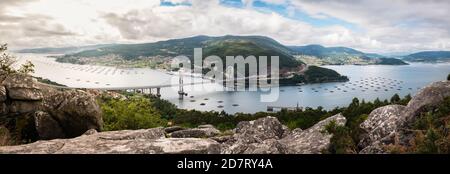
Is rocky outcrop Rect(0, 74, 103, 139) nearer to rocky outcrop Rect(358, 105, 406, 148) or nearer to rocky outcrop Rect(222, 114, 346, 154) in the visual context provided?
rocky outcrop Rect(222, 114, 346, 154)

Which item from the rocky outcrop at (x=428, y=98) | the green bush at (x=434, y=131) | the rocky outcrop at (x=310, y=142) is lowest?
the rocky outcrop at (x=310, y=142)

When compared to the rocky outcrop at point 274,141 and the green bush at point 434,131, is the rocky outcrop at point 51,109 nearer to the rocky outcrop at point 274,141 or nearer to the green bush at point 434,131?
the rocky outcrop at point 274,141

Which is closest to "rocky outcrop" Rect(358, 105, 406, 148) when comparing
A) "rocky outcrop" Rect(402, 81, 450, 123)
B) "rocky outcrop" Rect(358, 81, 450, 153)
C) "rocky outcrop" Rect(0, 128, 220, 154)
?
"rocky outcrop" Rect(358, 81, 450, 153)

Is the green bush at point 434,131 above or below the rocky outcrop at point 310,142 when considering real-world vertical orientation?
above

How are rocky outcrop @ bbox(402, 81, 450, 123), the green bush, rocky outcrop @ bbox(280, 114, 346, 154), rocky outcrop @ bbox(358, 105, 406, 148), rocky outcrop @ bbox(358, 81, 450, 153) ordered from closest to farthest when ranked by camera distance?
the green bush → rocky outcrop @ bbox(358, 81, 450, 153) → rocky outcrop @ bbox(280, 114, 346, 154) → rocky outcrop @ bbox(402, 81, 450, 123) → rocky outcrop @ bbox(358, 105, 406, 148)

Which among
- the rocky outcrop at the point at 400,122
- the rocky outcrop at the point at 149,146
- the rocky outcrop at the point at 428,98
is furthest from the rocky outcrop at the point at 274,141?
the rocky outcrop at the point at 428,98

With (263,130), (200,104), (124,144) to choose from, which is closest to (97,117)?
(263,130)
